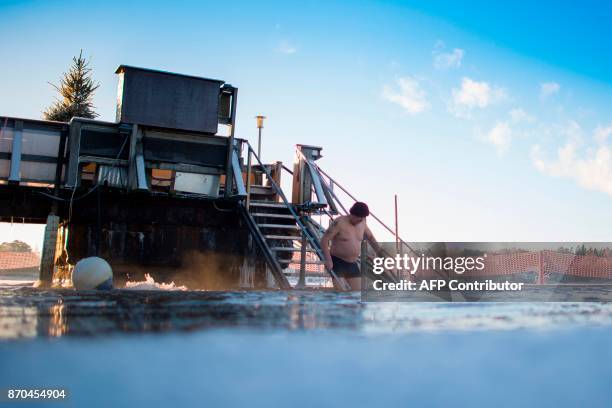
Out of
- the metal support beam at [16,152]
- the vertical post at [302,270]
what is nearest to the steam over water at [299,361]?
the vertical post at [302,270]

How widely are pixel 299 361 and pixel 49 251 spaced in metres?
12.3

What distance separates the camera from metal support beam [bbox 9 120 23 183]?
13120mm

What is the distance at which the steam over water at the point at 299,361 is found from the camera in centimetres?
209

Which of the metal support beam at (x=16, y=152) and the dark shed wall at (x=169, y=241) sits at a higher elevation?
the metal support beam at (x=16, y=152)

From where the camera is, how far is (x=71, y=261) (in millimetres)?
13578

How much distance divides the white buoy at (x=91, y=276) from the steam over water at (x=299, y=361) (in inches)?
240

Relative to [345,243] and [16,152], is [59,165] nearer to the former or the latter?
[16,152]

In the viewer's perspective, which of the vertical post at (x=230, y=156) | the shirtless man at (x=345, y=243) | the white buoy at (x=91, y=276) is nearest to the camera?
the shirtless man at (x=345, y=243)

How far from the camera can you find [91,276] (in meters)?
9.82

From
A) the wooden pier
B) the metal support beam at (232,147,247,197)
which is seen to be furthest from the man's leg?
the metal support beam at (232,147,247,197)

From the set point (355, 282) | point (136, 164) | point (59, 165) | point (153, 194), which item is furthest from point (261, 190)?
point (355, 282)

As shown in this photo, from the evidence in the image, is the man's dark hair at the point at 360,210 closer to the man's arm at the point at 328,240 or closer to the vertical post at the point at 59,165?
the man's arm at the point at 328,240

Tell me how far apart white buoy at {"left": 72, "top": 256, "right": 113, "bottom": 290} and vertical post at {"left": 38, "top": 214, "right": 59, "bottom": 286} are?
376cm

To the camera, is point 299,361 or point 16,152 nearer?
point 299,361
